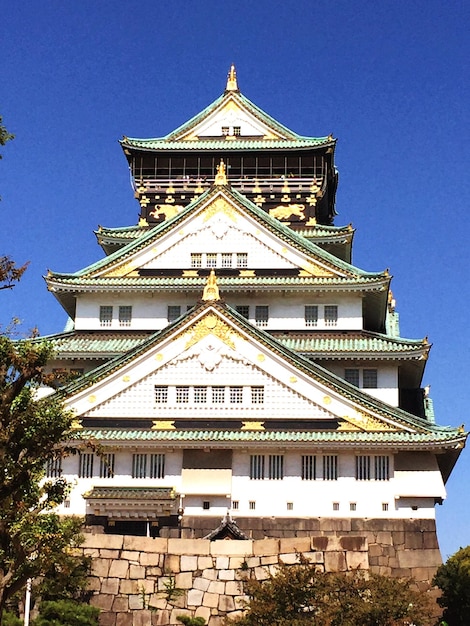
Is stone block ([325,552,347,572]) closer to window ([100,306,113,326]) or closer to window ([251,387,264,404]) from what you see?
window ([251,387,264,404])

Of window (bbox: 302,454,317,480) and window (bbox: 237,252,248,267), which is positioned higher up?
window (bbox: 237,252,248,267)

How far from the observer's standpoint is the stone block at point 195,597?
2977 centimetres

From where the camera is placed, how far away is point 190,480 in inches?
1518

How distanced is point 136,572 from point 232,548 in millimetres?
2947

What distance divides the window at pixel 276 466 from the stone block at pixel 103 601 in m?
10.3

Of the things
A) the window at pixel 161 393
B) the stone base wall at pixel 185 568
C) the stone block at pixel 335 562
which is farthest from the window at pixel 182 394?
the stone block at pixel 335 562

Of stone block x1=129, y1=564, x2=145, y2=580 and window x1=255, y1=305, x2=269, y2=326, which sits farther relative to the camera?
window x1=255, y1=305, x2=269, y2=326

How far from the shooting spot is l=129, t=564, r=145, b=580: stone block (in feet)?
99.0

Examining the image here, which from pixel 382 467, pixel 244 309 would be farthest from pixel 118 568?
pixel 244 309

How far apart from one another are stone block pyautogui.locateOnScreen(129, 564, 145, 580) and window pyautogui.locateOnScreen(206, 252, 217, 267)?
65.0ft

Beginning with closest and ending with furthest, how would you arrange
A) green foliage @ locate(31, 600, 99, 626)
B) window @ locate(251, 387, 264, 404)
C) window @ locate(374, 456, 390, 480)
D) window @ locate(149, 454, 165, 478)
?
green foliage @ locate(31, 600, 99, 626)
window @ locate(374, 456, 390, 480)
window @ locate(149, 454, 165, 478)
window @ locate(251, 387, 264, 404)

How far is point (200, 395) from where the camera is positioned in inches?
1588

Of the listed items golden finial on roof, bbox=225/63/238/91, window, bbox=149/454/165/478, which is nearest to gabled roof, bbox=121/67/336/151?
golden finial on roof, bbox=225/63/238/91

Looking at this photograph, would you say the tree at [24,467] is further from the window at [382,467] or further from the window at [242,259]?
the window at [242,259]
